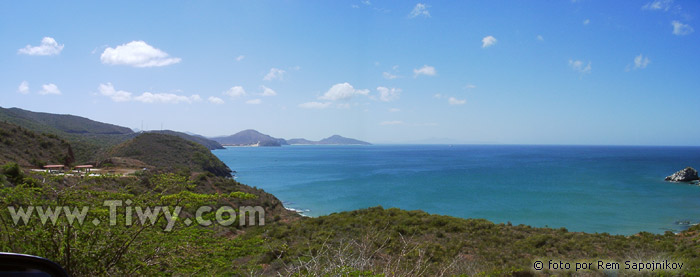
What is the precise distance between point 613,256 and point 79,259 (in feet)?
42.8

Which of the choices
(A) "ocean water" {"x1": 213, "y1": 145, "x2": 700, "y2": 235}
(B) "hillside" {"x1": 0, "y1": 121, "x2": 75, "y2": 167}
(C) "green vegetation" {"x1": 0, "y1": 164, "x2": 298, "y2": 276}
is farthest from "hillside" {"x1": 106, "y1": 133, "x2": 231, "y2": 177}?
(C) "green vegetation" {"x1": 0, "y1": 164, "x2": 298, "y2": 276}

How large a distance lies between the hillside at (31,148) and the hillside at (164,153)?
956 cm

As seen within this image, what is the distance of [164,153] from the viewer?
4141 cm

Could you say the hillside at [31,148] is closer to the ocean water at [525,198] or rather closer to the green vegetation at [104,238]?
the ocean water at [525,198]

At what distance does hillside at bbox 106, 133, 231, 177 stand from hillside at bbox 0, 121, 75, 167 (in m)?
9.56

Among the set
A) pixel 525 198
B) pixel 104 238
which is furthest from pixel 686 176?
pixel 104 238

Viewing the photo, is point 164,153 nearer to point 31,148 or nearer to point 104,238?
point 31,148

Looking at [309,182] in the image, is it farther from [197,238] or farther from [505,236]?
[197,238]

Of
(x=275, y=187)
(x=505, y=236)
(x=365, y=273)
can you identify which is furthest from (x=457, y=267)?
(x=275, y=187)

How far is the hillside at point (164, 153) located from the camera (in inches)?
1485

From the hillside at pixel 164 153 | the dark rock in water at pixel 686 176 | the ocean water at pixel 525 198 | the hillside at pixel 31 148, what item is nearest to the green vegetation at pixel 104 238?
the hillside at pixel 31 148

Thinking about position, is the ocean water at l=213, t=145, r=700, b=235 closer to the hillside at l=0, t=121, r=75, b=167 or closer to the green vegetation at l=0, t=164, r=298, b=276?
the hillside at l=0, t=121, r=75, b=167

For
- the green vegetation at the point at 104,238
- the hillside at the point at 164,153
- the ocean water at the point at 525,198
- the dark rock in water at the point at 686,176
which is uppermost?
the green vegetation at the point at 104,238

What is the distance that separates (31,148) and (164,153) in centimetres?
1826
